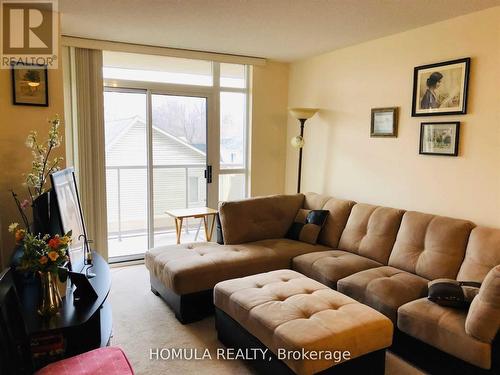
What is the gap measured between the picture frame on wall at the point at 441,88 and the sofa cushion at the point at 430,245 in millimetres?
885

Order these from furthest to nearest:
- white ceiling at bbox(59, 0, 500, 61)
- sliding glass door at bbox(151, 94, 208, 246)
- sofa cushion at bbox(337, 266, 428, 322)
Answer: sliding glass door at bbox(151, 94, 208, 246) → white ceiling at bbox(59, 0, 500, 61) → sofa cushion at bbox(337, 266, 428, 322)

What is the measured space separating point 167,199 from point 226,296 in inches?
89.6

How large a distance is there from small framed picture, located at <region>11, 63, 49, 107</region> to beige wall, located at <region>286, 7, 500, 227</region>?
2.88 meters

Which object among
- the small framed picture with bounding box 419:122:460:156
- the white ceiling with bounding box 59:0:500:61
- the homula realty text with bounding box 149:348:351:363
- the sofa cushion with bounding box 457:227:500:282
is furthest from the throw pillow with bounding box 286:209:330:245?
the white ceiling with bounding box 59:0:500:61

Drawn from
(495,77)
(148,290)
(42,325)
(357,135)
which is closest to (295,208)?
(357,135)

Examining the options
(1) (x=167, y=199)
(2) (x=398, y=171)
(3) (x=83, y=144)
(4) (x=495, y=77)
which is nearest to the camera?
(4) (x=495, y=77)

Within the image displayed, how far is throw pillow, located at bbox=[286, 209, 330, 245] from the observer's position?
374 cm

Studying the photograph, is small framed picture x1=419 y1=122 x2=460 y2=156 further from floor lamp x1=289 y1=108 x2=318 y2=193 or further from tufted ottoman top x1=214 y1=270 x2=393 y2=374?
tufted ottoman top x1=214 y1=270 x2=393 y2=374

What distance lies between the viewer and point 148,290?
3613 mm

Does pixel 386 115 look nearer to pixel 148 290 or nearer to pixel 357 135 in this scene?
pixel 357 135

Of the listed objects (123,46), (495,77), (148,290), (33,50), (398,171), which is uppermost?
(123,46)

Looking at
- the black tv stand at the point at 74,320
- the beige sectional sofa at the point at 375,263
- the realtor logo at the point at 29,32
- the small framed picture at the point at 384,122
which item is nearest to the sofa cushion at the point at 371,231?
the beige sectional sofa at the point at 375,263

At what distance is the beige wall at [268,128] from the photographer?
4.86 metres

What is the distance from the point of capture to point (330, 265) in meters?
3.06
